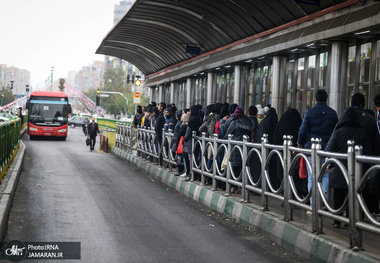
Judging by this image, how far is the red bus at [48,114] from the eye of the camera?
1492 inches

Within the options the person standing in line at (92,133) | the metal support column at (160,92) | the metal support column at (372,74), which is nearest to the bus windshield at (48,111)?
the metal support column at (160,92)

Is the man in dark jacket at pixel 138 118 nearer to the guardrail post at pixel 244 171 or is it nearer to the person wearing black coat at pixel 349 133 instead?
the guardrail post at pixel 244 171

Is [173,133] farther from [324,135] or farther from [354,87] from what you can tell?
[324,135]

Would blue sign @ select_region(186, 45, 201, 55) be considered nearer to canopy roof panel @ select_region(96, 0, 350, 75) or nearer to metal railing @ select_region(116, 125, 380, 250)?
canopy roof panel @ select_region(96, 0, 350, 75)

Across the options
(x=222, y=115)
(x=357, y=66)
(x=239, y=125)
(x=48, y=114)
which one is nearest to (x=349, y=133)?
(x=239, y=125)

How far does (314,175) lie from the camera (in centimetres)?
670

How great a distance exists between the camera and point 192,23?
2127 cm

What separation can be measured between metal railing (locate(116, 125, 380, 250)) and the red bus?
2646 cm

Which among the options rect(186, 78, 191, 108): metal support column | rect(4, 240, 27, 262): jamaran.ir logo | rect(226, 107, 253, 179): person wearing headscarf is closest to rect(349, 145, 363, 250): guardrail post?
rect(4, 240, 27, 262): jamaran.ir logo

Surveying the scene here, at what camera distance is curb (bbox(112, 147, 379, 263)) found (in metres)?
5.96

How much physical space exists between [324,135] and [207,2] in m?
9.95

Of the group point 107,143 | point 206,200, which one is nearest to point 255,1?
point 206,200

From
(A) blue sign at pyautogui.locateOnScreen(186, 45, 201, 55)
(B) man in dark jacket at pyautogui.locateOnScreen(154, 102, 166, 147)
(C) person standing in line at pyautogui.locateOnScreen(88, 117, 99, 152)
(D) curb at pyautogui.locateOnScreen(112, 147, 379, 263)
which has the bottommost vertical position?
(D) curb at pyautogui.locateOnScreen(112, 147, 379, 263)

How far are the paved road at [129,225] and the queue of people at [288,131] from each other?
2.83ft
